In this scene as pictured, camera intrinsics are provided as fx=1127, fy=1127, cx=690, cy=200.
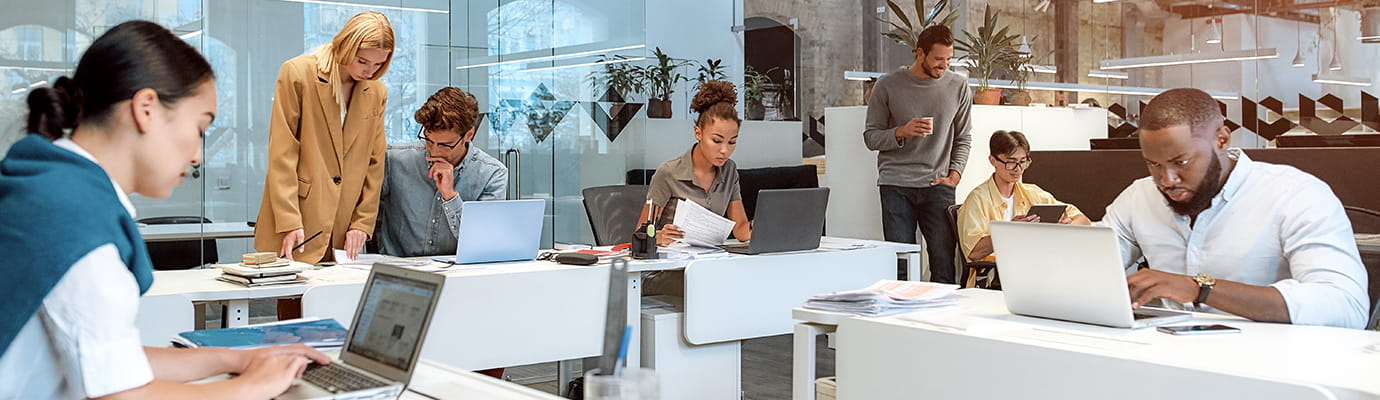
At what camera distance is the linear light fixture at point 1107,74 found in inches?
440

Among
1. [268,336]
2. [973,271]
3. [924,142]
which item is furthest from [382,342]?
[924,142]

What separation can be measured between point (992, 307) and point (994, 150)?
2.03 meters

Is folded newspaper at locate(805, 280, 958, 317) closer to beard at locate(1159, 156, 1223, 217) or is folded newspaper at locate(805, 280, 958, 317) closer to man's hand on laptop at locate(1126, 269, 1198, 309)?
man's hand on laptop at locate(1126, 269, 1198, 309)

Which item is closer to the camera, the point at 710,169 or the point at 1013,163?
the point at 710,169

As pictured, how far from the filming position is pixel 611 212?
4.51m

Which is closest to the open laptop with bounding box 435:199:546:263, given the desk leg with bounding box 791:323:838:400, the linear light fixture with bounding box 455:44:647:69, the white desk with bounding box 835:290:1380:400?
the desk leg with bounding box 791:323:838:400

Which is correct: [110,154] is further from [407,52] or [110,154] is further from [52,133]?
[407,52]

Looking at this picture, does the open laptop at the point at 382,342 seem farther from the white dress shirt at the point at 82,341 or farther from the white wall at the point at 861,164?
the white wall at the point at 861,164

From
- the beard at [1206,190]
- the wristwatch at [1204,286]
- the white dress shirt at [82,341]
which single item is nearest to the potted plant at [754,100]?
the beard at [1206,190]

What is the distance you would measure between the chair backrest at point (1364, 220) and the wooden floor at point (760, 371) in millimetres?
1743

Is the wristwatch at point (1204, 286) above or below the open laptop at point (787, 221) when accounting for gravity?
below

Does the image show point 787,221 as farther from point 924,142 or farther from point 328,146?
point 924,142

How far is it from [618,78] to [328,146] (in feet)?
11.3

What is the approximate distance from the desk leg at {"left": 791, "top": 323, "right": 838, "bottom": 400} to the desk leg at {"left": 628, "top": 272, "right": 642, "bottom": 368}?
943mm
